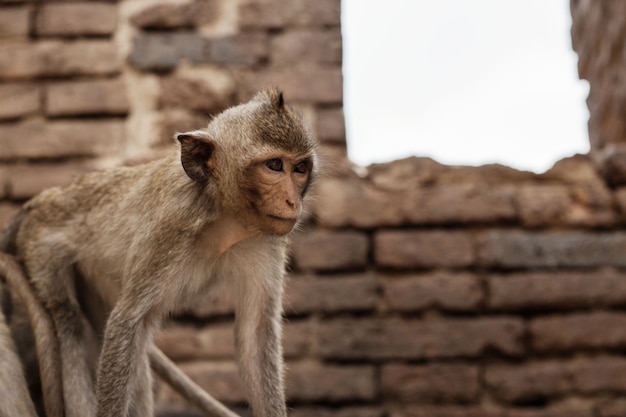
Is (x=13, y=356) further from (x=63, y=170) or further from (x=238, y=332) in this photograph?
(x=63, y=170)

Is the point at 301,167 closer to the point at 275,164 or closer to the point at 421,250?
the point at 275,164

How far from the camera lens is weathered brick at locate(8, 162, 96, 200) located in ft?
10.8

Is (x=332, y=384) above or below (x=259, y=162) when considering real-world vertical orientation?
below

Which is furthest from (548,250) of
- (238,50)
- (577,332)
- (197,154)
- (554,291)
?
(197,154)

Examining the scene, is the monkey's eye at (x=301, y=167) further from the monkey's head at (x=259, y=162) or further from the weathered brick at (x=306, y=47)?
the weathered brick at (x=306, y=47)

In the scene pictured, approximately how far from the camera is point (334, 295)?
3268 millimetres

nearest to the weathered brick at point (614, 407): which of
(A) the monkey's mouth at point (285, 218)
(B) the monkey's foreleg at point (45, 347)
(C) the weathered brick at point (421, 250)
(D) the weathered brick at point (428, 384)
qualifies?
(D) the weathered brick at point (428, 384)

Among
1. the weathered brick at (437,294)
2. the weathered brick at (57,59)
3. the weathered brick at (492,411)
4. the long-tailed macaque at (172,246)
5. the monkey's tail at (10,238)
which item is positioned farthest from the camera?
the weathered brick at (57,59)

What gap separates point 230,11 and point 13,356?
1920 mm

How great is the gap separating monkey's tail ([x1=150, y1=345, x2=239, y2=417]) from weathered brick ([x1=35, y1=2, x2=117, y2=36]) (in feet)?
5.33

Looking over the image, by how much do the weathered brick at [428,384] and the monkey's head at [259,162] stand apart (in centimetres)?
133

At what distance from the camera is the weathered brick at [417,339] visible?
323 centimetres

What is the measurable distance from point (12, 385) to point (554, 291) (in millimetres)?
2154

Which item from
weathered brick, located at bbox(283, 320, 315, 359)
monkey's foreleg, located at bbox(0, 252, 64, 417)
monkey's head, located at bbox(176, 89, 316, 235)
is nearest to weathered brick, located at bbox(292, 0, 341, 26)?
weathered brick, located at bbox(283, 320, 315, 359)
